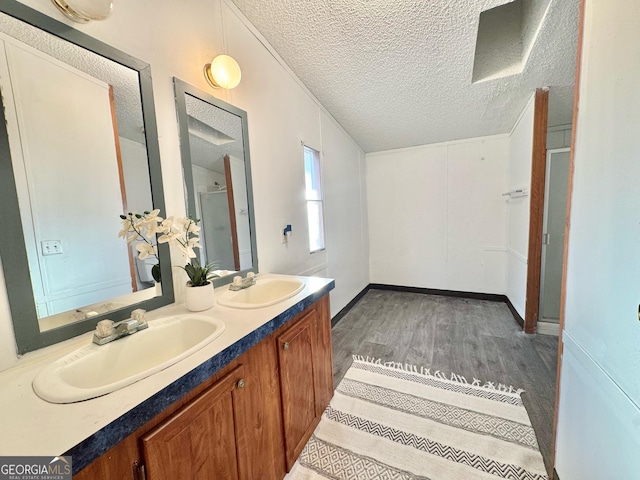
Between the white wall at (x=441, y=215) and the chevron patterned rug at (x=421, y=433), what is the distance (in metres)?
2.11

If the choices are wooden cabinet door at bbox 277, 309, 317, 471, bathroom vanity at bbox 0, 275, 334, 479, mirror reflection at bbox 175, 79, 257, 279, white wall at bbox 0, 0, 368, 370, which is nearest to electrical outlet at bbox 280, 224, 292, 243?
white wall at bbox 0, 0, 368, 370

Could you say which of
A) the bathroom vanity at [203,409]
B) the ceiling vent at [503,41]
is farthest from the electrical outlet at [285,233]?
the ceiling vent at [503,41]

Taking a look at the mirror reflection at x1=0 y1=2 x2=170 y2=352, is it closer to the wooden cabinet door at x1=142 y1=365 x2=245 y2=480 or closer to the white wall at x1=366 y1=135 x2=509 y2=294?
the wooden cabinet door at x1=142 y1=365 x2=245 y2=480

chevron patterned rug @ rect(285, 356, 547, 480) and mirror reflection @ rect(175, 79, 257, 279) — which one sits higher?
mirror reflection @ rect(175, 79, 257, 279)

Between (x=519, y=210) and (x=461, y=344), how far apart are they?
1.64 m

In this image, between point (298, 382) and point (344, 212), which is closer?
point (298, 382)

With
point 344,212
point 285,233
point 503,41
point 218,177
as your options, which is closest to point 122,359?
point 218,177

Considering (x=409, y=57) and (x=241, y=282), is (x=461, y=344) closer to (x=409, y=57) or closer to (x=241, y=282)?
(x=241, y=282)

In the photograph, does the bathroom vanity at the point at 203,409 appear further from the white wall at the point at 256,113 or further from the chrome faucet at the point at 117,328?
the white wall at the point at 256,113

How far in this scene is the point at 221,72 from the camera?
1.47 meters

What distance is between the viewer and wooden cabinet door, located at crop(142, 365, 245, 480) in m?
0.68

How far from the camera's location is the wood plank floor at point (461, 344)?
187 centimetres

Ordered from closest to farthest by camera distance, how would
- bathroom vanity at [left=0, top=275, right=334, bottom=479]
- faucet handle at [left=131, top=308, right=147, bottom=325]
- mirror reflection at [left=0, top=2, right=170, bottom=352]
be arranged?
bathroom vanity at [left=0, top=275, right=334, bottom=479] → mirror reflection at [left=0, top=2, right=170, bottom=352] → faucet handle at [left=131, top=308, right=147, bottom=325]

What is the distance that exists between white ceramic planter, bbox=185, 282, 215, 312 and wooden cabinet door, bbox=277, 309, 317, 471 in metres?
0.39
